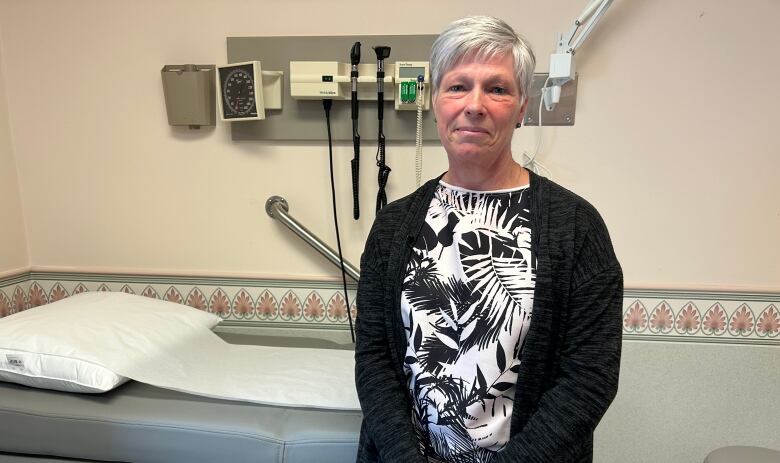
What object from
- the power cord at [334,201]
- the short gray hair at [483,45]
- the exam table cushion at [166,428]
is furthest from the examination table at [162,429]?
the short gray hair at [483,45]

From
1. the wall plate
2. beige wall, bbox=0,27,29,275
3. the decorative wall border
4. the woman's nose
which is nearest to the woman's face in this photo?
the woman's nose

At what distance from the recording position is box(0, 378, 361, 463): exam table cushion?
3.49 feet

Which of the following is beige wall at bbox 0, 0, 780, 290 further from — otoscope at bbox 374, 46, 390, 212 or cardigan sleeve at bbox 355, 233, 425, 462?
cardigan sleeve at bbox 355, 233, 425, 462

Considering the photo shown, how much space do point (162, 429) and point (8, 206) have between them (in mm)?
1151

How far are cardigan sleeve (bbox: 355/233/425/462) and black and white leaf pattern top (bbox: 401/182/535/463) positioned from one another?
0.12ft

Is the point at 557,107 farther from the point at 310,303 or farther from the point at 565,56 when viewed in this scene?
the point at 310,303

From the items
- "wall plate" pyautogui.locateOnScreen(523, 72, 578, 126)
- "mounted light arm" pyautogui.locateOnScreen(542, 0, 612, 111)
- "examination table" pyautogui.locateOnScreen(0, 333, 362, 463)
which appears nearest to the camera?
"examination table" pyautogui.locateOnScreen(0, 333, 362, 463)

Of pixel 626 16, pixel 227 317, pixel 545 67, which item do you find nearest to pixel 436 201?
pixel 545 67

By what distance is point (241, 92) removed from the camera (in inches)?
59.7

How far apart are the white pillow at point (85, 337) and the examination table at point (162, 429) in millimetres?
51

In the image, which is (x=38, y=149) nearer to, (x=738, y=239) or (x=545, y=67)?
(x=545, y=67)

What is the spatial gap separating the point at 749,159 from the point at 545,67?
66cm

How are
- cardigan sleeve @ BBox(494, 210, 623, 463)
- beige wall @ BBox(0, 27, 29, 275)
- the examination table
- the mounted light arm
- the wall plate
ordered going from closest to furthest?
cardigan sleeve @ BBox(494, 210, 623, 463) < the examination table < the mounted light arm < the wall plate < beige wall @ BBox(0, 27, 29, 275)

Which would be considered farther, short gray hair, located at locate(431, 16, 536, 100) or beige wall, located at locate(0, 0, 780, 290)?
beige wall, located at locate(0, 0, 780, 290)
